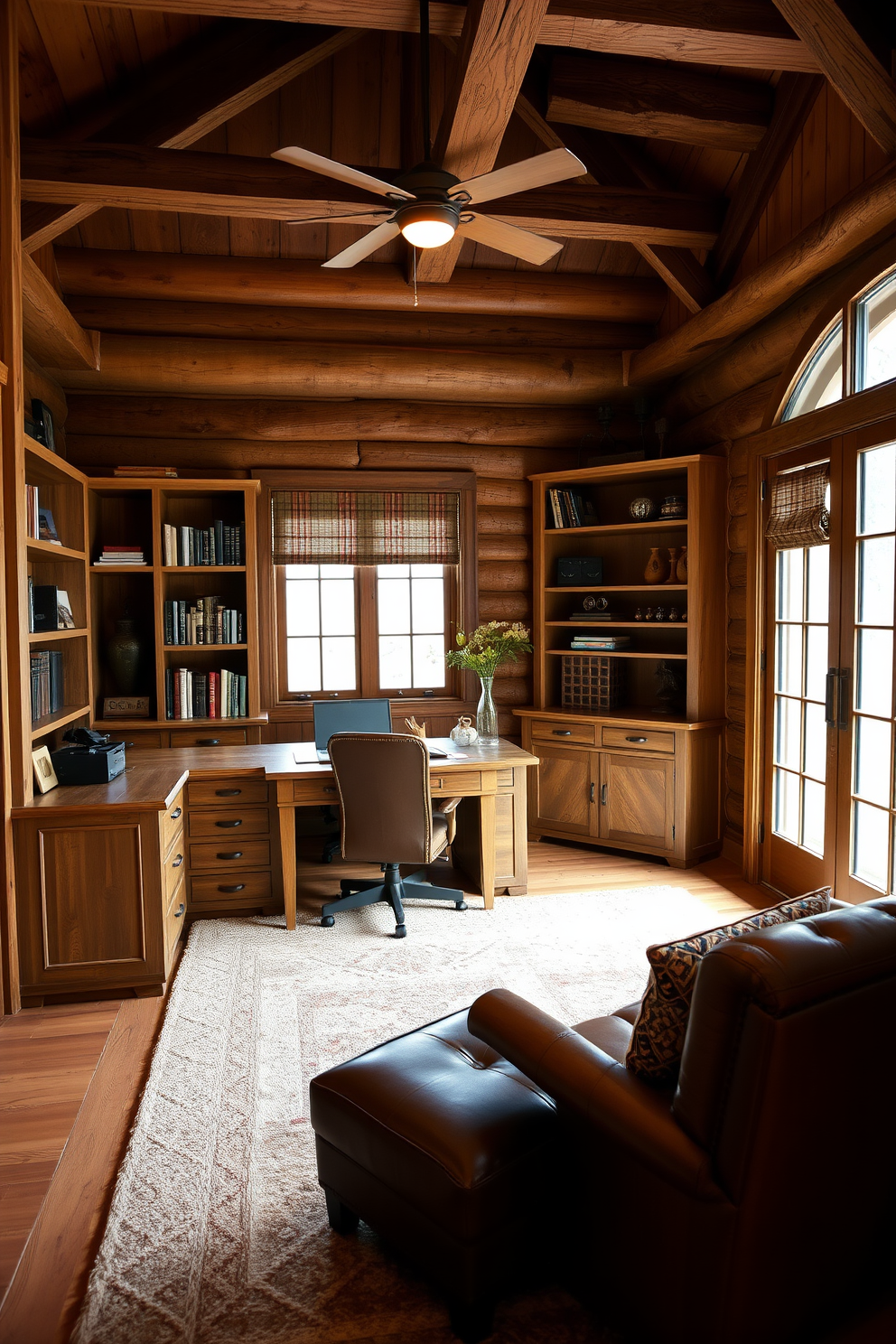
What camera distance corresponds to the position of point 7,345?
339 centimetres

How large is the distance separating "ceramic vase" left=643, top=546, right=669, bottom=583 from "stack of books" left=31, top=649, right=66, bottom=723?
3.55 m

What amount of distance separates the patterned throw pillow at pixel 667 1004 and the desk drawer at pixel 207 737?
4004 mm

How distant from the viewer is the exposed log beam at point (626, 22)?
10.1ft

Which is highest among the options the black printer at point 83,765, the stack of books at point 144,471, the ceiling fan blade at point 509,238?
the ceiling fan blade at point 509,238

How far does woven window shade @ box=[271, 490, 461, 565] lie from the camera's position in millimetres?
5887

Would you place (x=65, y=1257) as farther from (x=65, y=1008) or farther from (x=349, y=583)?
(x=349, y=583)

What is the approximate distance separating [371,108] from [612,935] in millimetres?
4447

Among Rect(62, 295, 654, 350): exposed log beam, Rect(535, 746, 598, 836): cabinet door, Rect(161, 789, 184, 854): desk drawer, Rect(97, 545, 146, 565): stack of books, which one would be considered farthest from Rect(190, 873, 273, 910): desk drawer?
Rect(62, 295, 654, 350): exposed log beam

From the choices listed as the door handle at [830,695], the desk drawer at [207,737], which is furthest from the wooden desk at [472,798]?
the door handle at [830,695]

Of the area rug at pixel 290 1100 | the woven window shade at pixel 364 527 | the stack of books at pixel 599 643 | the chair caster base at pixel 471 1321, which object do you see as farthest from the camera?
the woven window shade at pixel 364 527

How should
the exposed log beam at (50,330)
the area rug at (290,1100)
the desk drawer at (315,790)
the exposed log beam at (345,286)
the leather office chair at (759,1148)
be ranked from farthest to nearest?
the exposed log beam at (345,286), the desk drawer at (315,790), the exposed log beam at (50,330), the area rug at (290,1100), the leather office chair at (759,1148)

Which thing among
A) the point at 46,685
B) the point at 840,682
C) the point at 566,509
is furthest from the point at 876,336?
the point at 46,685

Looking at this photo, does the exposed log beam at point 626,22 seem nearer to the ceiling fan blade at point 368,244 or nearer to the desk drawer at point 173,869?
the ceiling fan blade at point 368,244

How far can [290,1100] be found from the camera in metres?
2.76
